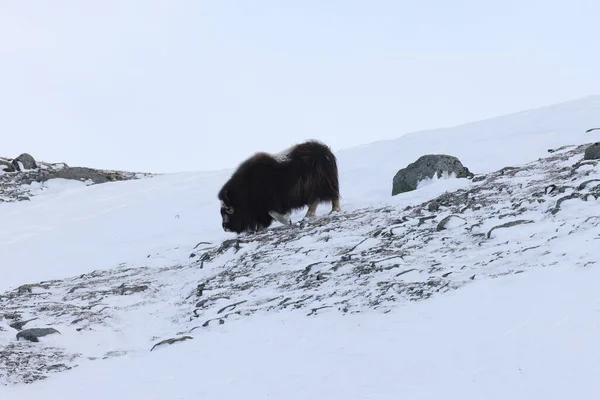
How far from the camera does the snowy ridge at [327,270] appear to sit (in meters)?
7.32

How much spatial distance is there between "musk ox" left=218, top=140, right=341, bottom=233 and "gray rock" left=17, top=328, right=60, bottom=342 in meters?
5.81

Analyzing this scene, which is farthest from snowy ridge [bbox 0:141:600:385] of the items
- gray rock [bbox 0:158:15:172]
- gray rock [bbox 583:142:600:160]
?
gray rock [bbox 0:158:15:172]

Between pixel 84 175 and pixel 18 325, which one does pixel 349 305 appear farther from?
pixel 84 175

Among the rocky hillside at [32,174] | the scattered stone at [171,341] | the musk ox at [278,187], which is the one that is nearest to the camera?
the scattered stone at [171,341]

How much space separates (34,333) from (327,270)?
3.37 meters

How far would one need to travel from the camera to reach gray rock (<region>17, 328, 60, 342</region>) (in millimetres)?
7914

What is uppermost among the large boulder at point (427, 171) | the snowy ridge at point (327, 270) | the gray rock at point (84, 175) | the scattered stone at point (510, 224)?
the gray rock at point (84, 175)

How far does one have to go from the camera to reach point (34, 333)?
7.96 meters

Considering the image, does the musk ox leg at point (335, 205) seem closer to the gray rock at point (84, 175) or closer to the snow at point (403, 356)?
the snow at point (403, 356)

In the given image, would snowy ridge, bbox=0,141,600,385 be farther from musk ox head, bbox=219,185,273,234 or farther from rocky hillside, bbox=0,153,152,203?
rocky hillside, bbox=0,153,152,203

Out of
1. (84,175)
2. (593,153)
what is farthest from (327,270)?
(84,175)

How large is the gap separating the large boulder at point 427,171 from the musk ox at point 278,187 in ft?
5.10

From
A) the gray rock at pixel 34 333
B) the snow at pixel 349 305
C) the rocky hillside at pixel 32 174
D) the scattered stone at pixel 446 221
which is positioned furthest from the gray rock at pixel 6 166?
the scattered stone at pixel 446 221

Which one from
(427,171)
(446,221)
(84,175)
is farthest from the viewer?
(84,175)
